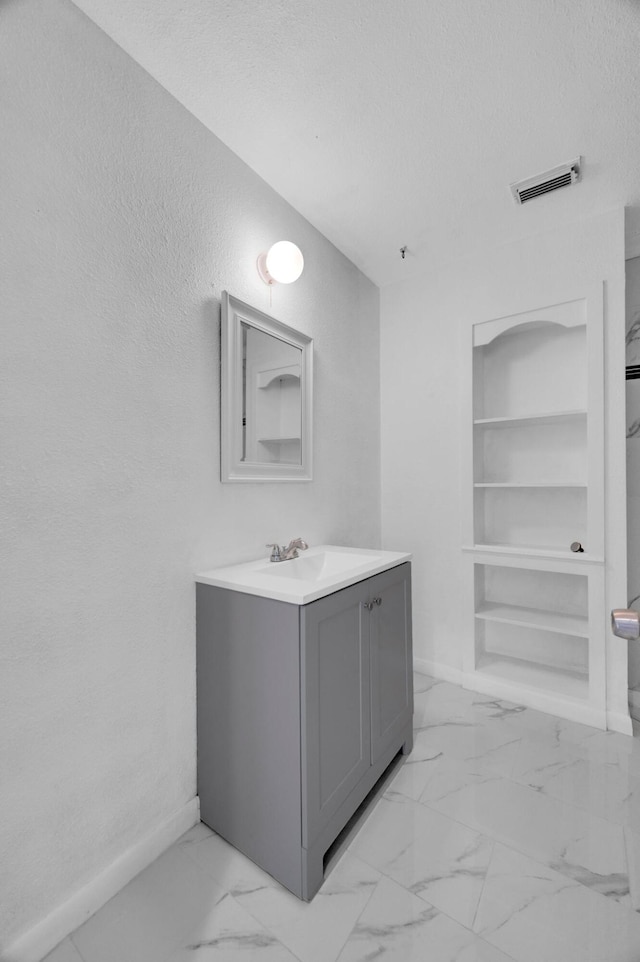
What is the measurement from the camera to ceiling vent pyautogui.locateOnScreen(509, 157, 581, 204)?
1775mm

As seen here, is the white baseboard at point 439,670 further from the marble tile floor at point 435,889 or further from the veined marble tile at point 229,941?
the veined marble tile at point 229,941

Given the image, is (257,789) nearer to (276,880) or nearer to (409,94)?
(276,880)

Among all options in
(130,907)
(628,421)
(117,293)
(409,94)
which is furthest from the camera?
(628,421)

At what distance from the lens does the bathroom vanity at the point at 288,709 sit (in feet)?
4.00

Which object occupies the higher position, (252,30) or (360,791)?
(252,30)

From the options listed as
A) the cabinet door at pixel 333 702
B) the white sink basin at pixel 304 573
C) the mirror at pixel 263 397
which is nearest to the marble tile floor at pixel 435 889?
the cabinet door at pixel 333 702

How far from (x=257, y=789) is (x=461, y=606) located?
157cm

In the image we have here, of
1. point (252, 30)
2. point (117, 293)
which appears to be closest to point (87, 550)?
point (117, 293)

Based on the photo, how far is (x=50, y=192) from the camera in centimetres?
111

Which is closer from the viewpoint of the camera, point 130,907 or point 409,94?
point 130,907

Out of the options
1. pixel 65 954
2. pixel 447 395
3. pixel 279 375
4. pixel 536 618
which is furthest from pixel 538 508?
pixel 65 954

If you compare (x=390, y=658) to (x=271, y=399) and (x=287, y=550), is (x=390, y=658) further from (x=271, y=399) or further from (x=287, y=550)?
(x=271, y=399)

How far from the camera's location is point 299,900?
1187mm

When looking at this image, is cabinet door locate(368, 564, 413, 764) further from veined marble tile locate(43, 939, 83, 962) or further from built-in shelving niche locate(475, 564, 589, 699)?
veined marble tile locate(43, 939, 83, 962)
